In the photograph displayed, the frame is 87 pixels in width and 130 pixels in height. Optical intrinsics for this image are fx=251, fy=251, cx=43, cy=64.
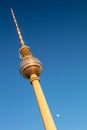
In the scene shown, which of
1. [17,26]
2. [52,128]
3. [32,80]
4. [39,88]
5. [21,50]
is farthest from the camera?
[17,26]

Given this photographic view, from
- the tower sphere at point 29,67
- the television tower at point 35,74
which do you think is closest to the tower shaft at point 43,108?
the television tower at point 35,74

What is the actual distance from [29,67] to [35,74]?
149 centimetres

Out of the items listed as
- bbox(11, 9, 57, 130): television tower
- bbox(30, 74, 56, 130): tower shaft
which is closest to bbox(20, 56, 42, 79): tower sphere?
bbox(11, 9, 57, 130): television tower

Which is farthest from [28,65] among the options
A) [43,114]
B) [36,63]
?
[43,114]

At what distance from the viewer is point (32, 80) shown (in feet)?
120

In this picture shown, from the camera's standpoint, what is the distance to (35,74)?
38031 millimetres

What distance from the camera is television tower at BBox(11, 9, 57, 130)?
99.1 ft

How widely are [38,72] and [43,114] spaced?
941cm

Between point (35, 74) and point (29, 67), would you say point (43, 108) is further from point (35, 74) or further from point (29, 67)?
point (29, 67)

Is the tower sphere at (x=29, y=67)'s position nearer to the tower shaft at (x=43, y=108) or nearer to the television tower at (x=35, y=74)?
the television tower at (x=35, y=74)

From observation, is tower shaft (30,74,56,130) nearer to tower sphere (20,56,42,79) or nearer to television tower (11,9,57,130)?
television tower (11,9,57,130)

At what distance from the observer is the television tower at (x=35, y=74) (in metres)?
30.2

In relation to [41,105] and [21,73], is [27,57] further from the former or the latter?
[41,105]

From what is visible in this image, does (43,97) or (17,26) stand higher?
(17,26)
